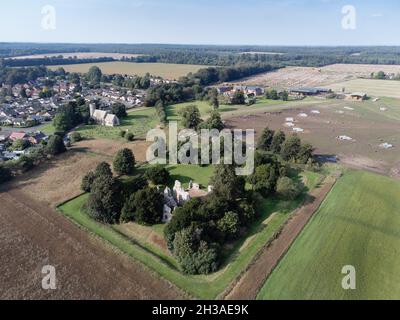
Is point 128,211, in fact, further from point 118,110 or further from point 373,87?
point 373,87

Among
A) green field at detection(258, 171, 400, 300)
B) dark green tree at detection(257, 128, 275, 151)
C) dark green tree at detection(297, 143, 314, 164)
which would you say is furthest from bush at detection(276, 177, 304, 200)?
dark green tree at detection(257, 128, 275, 151)

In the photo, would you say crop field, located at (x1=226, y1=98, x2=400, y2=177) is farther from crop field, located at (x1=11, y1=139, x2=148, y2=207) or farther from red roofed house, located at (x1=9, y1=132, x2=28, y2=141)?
red roofed house, located at (x1=9, y1=132, x2=28, y2=141)

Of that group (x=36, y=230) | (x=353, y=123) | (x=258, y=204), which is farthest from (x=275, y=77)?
(x=36, y=230)

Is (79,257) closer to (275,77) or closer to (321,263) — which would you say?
(321,263)

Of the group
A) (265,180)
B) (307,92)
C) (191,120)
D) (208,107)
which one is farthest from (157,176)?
(307,92)

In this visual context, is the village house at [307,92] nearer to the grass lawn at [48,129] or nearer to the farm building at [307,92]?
the farm building at [307,92]

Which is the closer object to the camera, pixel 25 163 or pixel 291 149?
pixel 25 163
